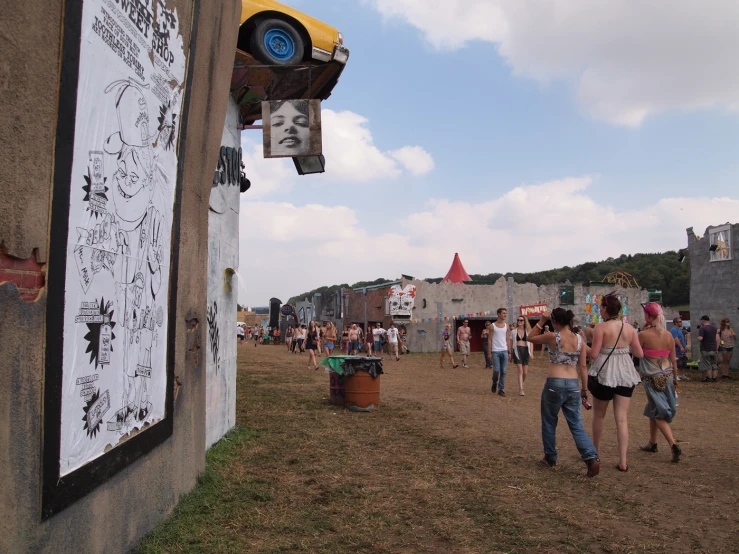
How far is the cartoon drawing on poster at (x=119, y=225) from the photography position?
3.03 meters

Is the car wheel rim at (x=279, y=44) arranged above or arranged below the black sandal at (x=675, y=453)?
above

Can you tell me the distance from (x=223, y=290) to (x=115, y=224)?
4344 mm

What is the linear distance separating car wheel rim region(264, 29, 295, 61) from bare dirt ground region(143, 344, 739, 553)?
5.48 metres

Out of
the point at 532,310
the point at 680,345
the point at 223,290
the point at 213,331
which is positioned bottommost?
the point at 680,345

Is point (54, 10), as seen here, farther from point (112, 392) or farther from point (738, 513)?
point (738, 513)

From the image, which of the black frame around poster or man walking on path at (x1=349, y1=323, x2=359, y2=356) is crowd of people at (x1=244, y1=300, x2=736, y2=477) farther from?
man walking on path at (x1=349, y1=323, x2=359, y2=356)

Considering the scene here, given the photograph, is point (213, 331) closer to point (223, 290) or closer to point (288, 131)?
point (223, 290)

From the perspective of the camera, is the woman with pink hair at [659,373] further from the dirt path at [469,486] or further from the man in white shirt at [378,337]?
the man in white shirt at [378,337]

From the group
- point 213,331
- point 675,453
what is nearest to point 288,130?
point 213,331

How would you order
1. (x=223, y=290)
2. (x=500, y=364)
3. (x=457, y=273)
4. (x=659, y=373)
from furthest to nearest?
(x=457, y=273), (x=500, y=364), (x=223, y=290), (x=659, y=373)

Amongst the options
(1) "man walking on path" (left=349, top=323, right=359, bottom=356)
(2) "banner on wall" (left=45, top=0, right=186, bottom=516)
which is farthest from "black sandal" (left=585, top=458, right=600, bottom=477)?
(1) "man walking on path" (left=349, top=323, right=359, bottom=356)

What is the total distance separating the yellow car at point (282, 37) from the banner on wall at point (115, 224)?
15.2ft

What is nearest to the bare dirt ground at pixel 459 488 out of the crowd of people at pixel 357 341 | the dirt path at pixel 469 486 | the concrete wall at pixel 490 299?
the dirt path at pixel 469 486

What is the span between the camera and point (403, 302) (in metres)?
37.9
